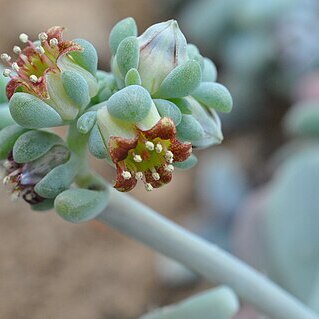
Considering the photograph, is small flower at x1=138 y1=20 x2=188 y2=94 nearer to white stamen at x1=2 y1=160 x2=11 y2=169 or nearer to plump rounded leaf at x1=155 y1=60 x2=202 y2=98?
plump rounded leaf at x1=155 y1=60 x2=202 y2=98

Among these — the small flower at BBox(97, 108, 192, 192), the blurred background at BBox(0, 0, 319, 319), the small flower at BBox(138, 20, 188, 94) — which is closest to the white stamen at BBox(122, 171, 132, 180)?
the small flower at BBox(97, 108, 192, 192)

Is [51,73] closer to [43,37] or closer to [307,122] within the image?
[43,37]

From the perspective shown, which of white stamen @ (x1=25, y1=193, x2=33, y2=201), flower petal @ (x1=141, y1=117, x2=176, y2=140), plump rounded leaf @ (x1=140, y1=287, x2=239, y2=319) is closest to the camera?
flower petal @ (x1=141, y1=117, x2=176, y2=140)

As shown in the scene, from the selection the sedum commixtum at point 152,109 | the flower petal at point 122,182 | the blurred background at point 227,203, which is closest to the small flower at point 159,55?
the sedum commixtum at point 152,109

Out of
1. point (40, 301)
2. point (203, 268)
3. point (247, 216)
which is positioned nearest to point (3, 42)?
point (40, 301)

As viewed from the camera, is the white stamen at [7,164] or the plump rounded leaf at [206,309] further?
the plump rounded leaf at [206,309]

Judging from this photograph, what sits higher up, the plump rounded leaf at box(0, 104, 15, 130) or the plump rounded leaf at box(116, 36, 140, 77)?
the plump rounded leaf at box(116, 36, 140, 77)

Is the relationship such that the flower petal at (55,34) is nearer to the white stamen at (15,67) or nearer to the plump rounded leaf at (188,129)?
the white stamen at (15,67)
